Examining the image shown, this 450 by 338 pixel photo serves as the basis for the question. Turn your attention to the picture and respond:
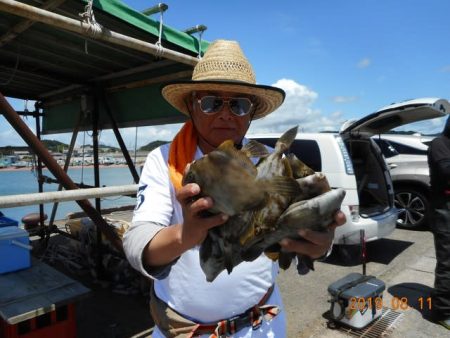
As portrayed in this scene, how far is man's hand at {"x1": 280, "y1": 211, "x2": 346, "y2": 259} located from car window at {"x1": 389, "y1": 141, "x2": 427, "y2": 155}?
29.4ft

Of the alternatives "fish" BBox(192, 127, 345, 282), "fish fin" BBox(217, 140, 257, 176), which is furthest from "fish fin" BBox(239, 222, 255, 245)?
"fish fin" BBox(217, 140, 257, 176)

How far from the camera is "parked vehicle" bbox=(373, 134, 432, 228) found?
8367 mm

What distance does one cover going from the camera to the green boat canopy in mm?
2848

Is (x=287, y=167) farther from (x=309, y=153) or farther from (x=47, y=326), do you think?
(x=309, y=153)

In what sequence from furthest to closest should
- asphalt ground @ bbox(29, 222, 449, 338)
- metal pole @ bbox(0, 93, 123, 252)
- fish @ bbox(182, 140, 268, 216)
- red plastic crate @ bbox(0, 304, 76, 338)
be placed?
asphalt ground @ bbox(29, 222, 449, 338)
red plastic crate @ bbox(0, 304, 76, 338)
metal pole @ bbox(0, 93, 123, 252)
fish @ bbox(182, 140, 268, 216)

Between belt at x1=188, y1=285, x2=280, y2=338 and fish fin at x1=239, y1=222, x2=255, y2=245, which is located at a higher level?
fish fin at x1=239, y1=222, x2=255, y2=245

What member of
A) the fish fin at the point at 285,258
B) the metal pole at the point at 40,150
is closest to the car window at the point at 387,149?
the metal pole at the point at 40,150

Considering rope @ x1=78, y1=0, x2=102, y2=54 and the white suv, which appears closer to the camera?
rope @ x1=78, y1=0, x2=102, y2=54

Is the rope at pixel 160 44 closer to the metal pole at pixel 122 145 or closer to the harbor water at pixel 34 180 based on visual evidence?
the metal pole at pixel 122 145

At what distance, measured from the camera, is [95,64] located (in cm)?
410

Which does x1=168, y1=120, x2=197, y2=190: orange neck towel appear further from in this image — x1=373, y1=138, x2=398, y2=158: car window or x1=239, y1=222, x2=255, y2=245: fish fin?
x1=373, y1=138, x2=398, y2=158: car window

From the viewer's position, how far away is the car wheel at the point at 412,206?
8.38 m

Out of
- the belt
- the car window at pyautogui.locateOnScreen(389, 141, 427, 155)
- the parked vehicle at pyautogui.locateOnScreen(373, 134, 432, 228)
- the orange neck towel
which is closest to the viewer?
the orange neck towel

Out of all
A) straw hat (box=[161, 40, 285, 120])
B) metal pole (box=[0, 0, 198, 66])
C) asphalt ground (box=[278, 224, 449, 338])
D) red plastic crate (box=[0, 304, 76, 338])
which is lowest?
asphalt ground (box=[278, 224, 449, 338])
